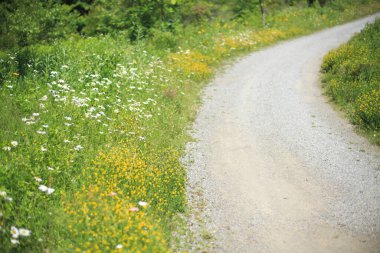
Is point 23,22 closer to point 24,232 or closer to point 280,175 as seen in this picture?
point 24,232

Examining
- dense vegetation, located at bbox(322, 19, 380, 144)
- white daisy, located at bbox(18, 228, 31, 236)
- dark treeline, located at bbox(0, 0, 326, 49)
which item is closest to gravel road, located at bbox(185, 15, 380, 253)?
dense vegetation, located at bbox(322, 19, 380, 144)

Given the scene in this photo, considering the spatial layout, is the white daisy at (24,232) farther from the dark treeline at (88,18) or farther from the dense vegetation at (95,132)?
the dark treeline at (88,18)

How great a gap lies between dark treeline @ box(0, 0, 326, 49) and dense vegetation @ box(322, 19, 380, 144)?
9.16m

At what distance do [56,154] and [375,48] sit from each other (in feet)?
52.1

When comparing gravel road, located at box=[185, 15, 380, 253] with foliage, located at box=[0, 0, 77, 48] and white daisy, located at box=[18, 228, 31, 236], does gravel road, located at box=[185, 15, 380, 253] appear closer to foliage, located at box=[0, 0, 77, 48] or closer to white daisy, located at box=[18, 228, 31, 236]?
white daisy, located at box=[18, 228, 31, 236]

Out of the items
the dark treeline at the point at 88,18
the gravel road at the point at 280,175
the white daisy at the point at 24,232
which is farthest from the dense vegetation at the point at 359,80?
the white daisy at the point at 24,232

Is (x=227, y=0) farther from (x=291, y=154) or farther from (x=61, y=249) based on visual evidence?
(x=61, y=249)

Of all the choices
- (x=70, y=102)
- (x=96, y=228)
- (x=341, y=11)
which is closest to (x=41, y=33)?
(x=70, y=102)

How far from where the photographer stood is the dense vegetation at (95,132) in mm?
5191

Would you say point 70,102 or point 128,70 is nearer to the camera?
point 70,102

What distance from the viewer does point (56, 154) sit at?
6.91 metres

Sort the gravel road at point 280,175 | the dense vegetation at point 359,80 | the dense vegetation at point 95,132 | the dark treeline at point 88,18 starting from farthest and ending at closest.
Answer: the dark treeline at point 88,18
the dense vegetation at point 359,80
the gravel road at point 280,175
the dense vegetation at point 95,132

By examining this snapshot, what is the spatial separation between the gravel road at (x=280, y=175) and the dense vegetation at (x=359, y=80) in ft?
1.79

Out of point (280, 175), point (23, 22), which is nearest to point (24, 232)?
point (280, 175)
